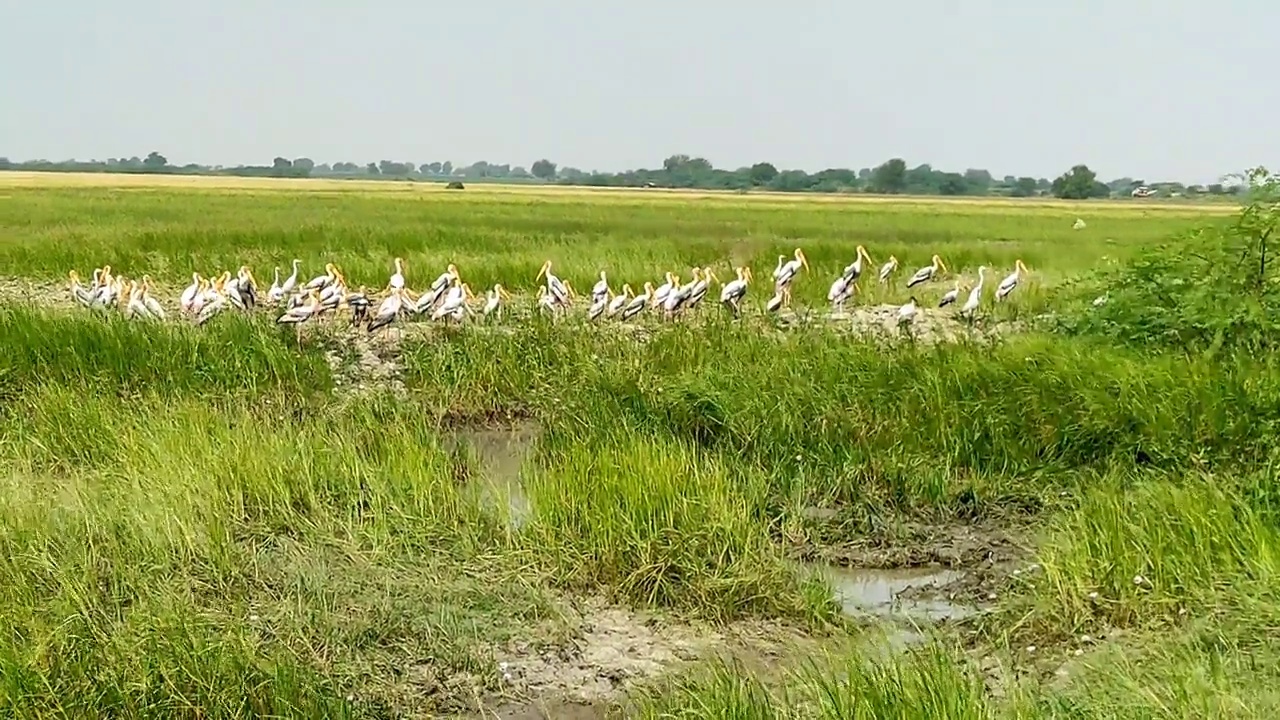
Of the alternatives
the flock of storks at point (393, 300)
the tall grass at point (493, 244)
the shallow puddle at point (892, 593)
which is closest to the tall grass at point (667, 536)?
the shallow puddle at point (892, 593)

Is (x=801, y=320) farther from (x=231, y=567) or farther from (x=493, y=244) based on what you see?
(x=493, y=244)

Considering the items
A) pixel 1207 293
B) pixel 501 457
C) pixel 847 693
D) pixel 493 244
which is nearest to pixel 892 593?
pixel 847 693

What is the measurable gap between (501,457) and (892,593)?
342 cm

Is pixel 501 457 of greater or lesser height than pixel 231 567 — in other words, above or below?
below

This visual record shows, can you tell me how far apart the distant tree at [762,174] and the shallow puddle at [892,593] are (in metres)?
104

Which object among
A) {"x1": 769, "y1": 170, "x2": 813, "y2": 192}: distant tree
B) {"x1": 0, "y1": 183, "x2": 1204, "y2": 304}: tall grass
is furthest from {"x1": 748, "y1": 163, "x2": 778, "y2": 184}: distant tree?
{"x1": 0, "y1": 183, "x2": 1204, "y2": 304}: tall grass

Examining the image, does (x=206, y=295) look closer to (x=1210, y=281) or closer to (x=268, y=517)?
(x=268, y=517)

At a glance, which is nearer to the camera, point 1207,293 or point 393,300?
point 1207,293

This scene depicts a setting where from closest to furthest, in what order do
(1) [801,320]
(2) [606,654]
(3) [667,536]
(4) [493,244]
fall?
(2) [606,654] < (3) [667,536] < (1) [801,320] < (4) [493,244]

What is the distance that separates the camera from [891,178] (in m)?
98.9

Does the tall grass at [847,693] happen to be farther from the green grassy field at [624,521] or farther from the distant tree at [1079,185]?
the distant tree at [1079,185]

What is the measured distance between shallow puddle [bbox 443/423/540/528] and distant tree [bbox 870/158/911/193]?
304 feet

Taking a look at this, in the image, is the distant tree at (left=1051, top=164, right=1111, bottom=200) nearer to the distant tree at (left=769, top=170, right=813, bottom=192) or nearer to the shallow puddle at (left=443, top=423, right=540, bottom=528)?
the distant tree at (left=769, top=170, right=813, bottom=192)

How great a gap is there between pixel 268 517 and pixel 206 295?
6.38 m
